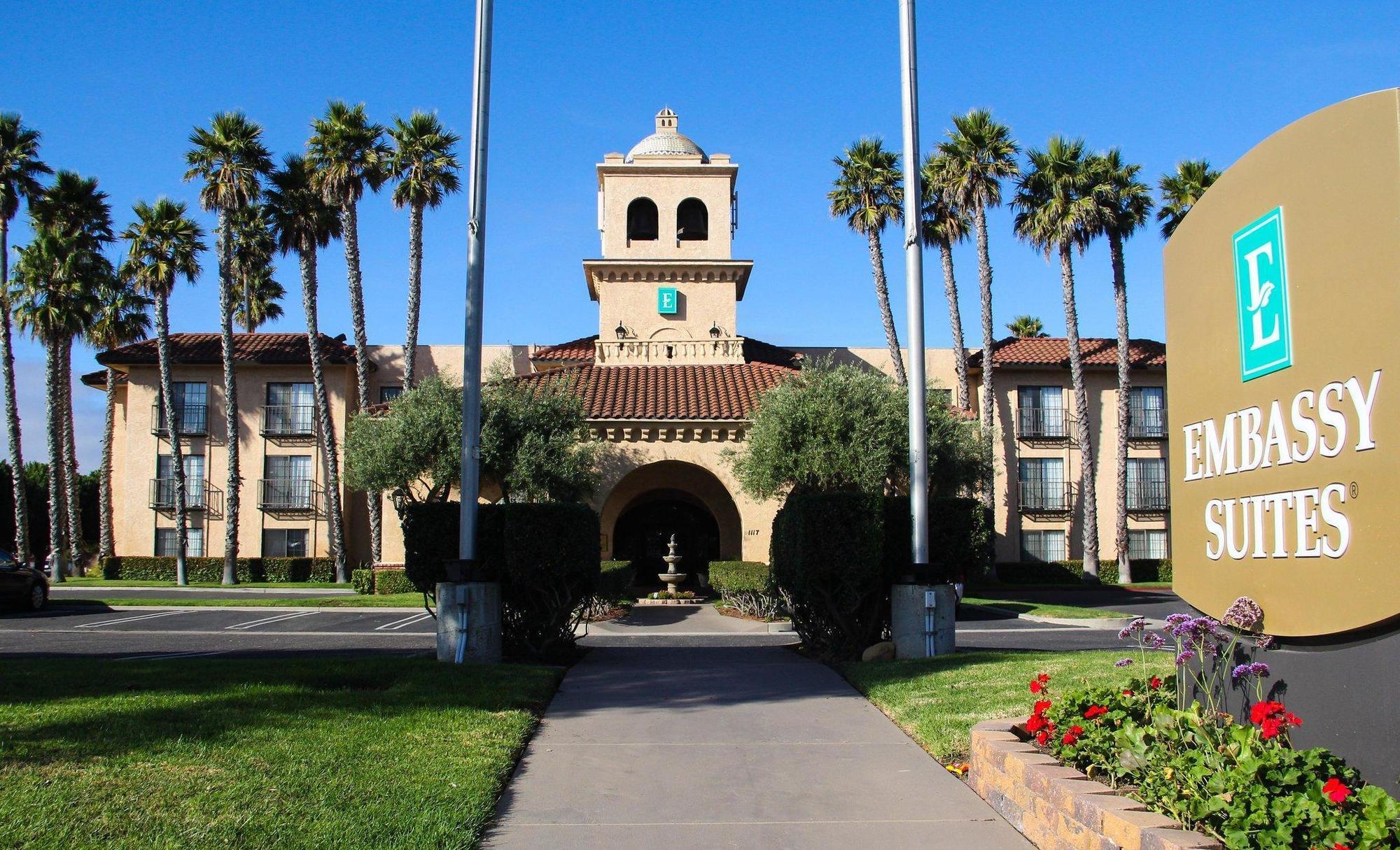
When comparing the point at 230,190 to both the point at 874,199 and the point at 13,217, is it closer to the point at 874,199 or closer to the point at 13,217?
the point at 13,217

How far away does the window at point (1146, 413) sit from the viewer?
138ft

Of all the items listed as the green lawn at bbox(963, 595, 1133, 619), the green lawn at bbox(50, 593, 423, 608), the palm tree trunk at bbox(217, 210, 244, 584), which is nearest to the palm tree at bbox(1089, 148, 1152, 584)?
the green lawn at bbox(963, 595, 1133, 619)

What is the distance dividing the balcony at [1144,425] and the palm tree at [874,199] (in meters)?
9.38

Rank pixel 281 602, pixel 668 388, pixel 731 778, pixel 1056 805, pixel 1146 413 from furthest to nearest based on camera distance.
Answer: pixel 1146 413
pixel 668 388
pixel 281 602
pixel 731 778
pixel 1056 805

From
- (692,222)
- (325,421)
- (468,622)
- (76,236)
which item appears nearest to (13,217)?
(76,236)

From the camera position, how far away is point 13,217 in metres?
38.5

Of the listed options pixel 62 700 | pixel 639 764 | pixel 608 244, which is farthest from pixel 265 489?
pixel 639 764

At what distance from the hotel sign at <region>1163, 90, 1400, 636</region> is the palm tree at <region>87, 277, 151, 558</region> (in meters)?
42.6

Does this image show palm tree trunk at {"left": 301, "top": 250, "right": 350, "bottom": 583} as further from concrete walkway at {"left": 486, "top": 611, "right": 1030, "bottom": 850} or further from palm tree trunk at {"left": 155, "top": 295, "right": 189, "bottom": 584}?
concrete walkway at {"left": 486, "top": 611, "right": 1030, "bottom": 850}

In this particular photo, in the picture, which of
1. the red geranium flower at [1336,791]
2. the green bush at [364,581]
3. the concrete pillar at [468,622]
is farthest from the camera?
the green bush at [364,581]

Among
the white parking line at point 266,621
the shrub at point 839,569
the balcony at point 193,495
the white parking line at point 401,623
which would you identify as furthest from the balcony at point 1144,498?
the balcony at point 193,495

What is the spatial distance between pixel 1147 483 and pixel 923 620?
105ft

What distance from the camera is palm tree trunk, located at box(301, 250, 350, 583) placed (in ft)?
127

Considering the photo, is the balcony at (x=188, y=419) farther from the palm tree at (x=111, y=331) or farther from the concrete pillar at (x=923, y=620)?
the concrete pillar at (x=923, y=620)
